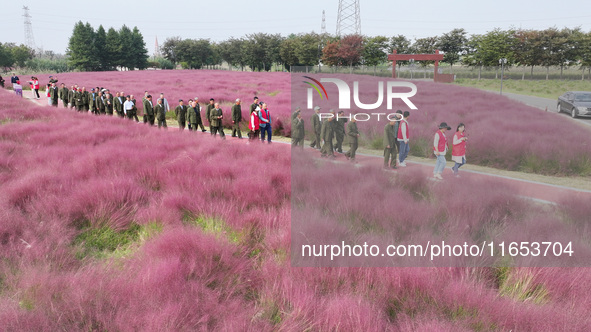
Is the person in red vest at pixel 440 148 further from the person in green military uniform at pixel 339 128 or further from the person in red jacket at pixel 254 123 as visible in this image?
the person in red jacket at pixel 254 123

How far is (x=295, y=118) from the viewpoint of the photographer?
1115 centimetres

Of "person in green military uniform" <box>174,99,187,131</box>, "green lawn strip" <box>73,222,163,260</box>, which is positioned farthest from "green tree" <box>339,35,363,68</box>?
"green lawn strip" <box>73,222,163,260</box>

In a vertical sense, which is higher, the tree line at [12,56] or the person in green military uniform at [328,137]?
the tree line at [12,56]

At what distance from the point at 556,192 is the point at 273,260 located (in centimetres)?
661

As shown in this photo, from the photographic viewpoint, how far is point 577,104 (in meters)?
19.2

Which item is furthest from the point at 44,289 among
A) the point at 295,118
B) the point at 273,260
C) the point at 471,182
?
the point at 295,118

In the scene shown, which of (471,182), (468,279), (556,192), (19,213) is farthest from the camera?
(556,192)

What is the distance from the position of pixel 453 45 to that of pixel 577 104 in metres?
39.1

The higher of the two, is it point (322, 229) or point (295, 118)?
point (295, 118)

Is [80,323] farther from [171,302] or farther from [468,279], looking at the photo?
[468,279]

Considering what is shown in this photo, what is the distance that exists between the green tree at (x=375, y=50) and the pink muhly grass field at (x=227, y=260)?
1984 inches

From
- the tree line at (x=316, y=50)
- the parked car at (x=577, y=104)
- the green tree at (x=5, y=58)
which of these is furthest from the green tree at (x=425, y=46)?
the green tree at (x=5, y=58)

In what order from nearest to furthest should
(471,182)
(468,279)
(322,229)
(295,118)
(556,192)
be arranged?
(468,279), (322,229), (471,182), (556,192), (295,118)

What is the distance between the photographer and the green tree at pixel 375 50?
53562mm
